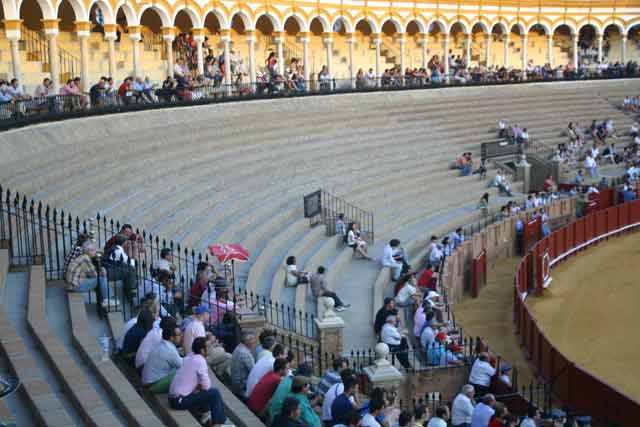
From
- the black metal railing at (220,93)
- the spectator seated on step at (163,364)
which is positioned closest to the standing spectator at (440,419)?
the spectator seated on step at (163,364)

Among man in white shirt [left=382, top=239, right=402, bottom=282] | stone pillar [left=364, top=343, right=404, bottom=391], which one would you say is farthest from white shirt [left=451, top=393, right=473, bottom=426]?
man in white shirt [left=382, top=239, right=402, bottom=282]

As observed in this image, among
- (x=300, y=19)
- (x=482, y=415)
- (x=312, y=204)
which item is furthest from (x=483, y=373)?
(x=300, y=19)

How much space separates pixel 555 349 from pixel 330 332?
3.86 m

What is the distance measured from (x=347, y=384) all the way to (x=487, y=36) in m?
38.9

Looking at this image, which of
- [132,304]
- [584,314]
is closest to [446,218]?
[584,314]

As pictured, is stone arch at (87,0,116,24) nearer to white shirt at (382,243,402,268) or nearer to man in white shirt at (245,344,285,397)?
white shirt at (382,243,402,268)

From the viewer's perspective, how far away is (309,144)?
2712 centimetres

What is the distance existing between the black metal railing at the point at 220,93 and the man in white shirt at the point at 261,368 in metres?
10.2

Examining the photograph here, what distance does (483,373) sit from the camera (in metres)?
Answer: 13.8

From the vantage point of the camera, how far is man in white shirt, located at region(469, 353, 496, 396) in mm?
13758

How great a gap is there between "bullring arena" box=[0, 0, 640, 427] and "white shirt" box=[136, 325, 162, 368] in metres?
0.03

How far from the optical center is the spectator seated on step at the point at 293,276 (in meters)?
17.4

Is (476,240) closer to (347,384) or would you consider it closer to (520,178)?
(520,178)

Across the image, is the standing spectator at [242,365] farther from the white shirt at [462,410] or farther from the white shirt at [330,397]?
the white shirt at [462,410]
